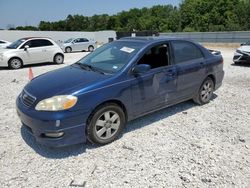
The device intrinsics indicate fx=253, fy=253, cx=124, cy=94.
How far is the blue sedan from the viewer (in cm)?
350

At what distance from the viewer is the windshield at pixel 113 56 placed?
168 inches

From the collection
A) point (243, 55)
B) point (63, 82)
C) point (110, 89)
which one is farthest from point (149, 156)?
point (243, 55)

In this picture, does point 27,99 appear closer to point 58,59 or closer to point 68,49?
point 58,59

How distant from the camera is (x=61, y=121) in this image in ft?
11.2

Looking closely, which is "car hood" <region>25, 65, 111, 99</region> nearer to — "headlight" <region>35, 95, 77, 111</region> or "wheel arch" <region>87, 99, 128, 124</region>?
"headlight" <region>35, 95, 77, 111</region>

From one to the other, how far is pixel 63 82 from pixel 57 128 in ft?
2.66

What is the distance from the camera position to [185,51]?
515 cm

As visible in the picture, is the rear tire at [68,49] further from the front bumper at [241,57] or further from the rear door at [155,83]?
the rear door at [155,83]

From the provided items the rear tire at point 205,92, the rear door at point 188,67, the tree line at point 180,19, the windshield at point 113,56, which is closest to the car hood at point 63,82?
the windshield at point 113,56

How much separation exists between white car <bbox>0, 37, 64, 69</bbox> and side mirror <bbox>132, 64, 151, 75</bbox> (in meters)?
9.43

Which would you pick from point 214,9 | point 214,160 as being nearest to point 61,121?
point 214,160

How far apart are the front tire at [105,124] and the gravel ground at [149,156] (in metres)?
0.15

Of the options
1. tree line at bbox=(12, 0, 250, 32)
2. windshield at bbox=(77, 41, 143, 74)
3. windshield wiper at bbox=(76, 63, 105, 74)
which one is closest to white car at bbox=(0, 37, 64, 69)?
windshield at bbox=(77, 41, 143, 74)

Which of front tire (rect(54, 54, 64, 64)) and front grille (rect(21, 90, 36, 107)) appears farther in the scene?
front tire (rect(54, 54, 64, 64))
